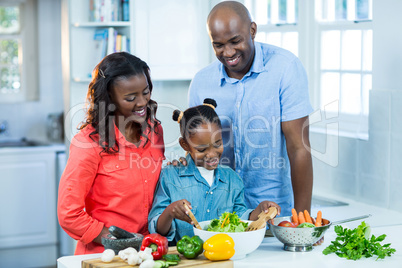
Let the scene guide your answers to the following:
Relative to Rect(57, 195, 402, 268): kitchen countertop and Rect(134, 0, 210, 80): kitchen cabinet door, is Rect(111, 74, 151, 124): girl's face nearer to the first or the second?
Rect(57, 195, 402, 268): kitchen countertop

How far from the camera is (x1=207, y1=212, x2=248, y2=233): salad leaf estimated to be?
1.67 meters

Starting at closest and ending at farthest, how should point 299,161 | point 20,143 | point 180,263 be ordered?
point 180,263 < point 299,161 < point 20,143

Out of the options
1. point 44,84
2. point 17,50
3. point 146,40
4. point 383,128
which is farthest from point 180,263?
point 17,50

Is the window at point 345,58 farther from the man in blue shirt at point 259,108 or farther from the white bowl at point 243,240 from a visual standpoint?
the white bowl at point 243,240

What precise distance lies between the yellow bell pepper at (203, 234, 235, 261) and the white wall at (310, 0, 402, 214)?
1.24 m

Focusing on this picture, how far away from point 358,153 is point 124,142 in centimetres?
130

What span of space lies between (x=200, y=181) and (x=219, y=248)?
44 centimetres

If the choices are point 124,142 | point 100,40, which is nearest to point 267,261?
point 124,142

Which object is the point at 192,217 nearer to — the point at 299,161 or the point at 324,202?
the point at 299,161

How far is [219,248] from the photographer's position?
154cm

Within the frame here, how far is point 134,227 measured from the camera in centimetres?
193

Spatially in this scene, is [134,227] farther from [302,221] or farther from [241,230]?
[302,221]

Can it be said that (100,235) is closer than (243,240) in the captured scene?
No

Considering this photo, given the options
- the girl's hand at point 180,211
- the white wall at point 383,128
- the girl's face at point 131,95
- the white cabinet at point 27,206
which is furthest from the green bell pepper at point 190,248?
the white cabinet at point 27,206
